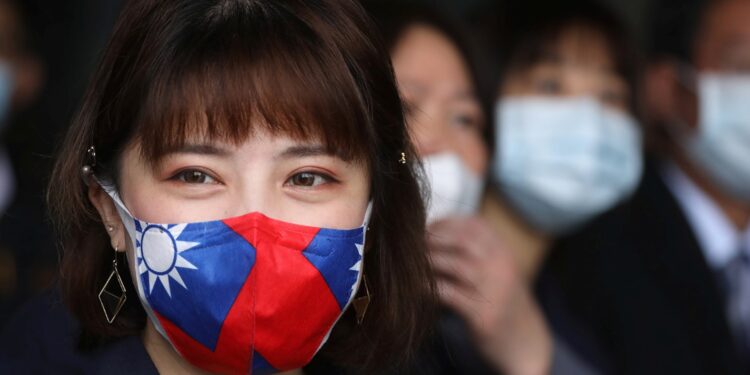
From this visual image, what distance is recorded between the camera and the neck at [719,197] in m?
4.27

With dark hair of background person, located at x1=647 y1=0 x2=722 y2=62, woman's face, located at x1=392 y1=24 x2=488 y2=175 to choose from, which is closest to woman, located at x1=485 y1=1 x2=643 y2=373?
woman's face, located at x1=392 y1=24 x2=488 y2=175

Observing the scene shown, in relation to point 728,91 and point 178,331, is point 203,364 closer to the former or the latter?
point 178,331

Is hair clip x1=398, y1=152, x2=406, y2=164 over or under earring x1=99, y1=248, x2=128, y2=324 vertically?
over

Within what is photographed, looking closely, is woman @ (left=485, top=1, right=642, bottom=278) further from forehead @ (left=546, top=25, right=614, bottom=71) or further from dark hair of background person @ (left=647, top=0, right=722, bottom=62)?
dark hair of background person @ (left=647, top=0, right=722, bottom=62)

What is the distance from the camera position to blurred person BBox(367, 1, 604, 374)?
296 cm

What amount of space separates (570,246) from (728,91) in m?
0.89

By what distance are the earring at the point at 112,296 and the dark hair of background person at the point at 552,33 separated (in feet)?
5.86

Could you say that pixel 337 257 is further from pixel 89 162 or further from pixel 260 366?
pixel 89 162

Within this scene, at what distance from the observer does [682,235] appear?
3967 millimetres

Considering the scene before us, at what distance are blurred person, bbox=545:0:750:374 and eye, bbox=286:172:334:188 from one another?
164cm

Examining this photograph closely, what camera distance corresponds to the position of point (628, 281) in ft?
12.5

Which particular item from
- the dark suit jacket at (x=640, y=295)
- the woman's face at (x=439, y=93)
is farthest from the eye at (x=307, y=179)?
the dark suit jacket at (x=640, y=295)

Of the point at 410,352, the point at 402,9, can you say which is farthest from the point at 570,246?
the point at 410,352

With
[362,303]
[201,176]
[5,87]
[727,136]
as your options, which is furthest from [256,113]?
[727,136]
